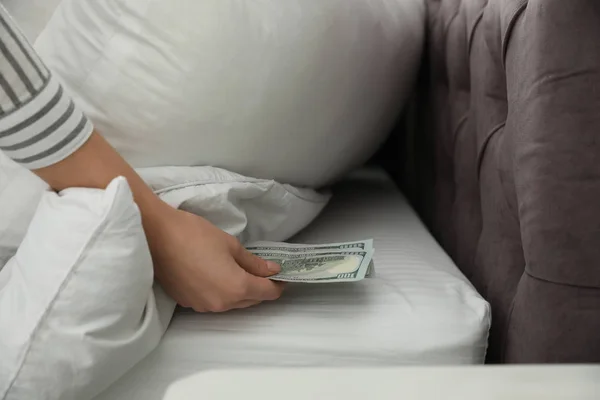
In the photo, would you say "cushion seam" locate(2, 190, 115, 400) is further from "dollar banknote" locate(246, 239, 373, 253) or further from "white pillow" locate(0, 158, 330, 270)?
"dollar banknote" locate(246, 239, 373, 253)

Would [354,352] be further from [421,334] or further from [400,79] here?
[400,79]

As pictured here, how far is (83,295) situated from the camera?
0.47 metres

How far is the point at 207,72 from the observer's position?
60 cm

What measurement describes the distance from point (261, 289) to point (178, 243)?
0.28ft

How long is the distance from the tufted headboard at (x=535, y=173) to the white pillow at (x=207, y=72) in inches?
6.7

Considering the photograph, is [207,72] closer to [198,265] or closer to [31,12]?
[198,265]

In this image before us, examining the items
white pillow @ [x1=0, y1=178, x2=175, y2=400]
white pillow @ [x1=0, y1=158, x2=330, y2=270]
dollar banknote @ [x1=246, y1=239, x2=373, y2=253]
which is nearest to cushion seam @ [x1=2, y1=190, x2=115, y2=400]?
white pillow @ [x1=0, y1=178, x2=175, y2=400]

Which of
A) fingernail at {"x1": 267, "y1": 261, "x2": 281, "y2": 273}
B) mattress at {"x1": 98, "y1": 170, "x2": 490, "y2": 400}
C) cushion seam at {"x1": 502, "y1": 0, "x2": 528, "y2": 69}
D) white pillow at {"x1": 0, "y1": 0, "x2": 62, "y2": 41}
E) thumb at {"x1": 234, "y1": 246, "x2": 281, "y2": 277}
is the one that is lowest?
mattress at {"x1": 98, "y1": 170, "x2": 490, "y2": 400}

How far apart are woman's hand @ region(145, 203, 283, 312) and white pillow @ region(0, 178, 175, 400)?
0.04 m

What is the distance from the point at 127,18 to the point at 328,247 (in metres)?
0.30

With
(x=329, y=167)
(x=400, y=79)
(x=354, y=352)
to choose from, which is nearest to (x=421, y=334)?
(x=354, y=352)

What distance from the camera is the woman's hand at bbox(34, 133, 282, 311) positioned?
1.71 feet

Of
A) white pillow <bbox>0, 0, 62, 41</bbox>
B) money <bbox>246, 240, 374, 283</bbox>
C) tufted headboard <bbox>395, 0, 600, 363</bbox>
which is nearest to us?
tufted headboard <bbox>395, 0, 600, 363</bbox>

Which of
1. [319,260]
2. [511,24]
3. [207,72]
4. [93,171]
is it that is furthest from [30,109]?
[511,24]
